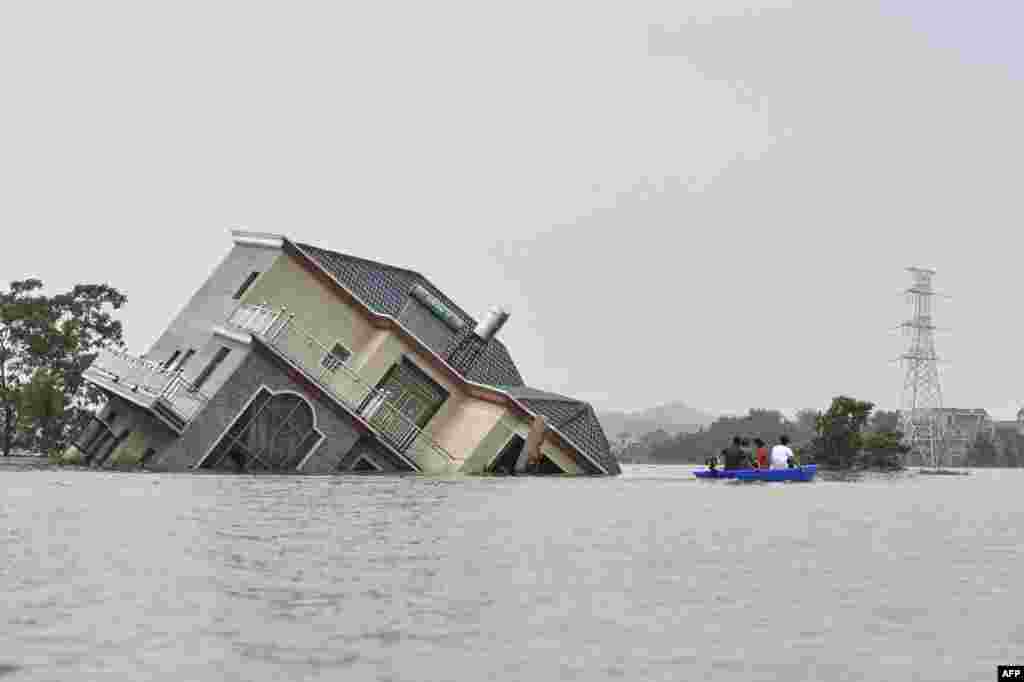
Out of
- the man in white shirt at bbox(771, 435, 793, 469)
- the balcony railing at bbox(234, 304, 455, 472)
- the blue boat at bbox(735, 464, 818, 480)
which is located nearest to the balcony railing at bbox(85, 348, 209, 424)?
the balcony railing at bbox(234, 304, 455, 472)

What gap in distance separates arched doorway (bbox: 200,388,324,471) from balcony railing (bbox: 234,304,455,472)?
168cm

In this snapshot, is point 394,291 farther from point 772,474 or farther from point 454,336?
point 772,474

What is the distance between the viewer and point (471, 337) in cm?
6369

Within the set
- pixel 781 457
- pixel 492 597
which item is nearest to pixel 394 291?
pixel 781 457

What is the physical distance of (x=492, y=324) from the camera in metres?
63.4

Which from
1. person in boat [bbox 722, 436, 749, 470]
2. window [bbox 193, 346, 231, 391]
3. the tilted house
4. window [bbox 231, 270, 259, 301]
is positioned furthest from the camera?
window [bbox 231, 270, 259, 301]

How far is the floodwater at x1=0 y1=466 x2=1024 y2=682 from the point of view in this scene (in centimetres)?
938

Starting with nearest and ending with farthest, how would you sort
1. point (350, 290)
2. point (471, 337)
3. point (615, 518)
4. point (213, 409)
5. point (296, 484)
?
point (615, 518)
point (296, 484)
point (213, 409)
point (350, 290)
point (471, 337)

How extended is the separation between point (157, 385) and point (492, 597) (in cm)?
4249

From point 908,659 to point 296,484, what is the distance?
31749 millimetres

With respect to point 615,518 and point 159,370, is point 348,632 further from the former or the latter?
point 159,370

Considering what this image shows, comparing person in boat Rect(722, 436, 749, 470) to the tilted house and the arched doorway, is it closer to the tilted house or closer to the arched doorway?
the tilted house

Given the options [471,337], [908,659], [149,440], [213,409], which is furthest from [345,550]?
[471,337]

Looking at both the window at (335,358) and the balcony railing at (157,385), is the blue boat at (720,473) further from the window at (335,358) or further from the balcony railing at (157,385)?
the balcony railing at (157,385)
